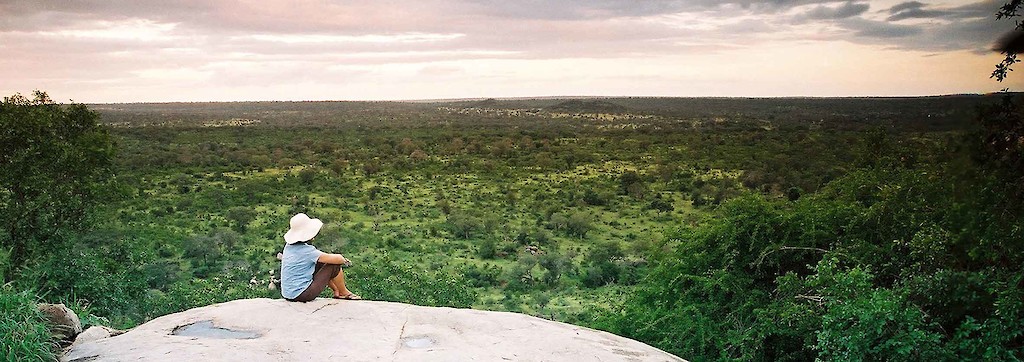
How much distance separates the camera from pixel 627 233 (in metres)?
38.4

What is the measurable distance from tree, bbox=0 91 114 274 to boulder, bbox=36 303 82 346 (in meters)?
15.8

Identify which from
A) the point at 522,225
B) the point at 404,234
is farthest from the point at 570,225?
the point at 404,234

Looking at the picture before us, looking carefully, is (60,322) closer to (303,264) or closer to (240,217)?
(303,264)

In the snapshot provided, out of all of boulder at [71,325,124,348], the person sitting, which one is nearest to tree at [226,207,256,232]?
boulder at [71,325,124,348]

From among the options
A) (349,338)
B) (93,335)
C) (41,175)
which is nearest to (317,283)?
(349,338)

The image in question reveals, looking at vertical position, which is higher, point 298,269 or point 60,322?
point 298,269

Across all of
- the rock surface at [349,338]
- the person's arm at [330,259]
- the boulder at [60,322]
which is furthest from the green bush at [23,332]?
the person's arm at [330,259]

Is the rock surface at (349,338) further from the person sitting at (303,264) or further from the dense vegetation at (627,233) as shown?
the dense vegetation at (627,233)

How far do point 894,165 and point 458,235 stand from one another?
2414cm

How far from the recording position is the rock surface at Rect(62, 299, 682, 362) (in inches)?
289

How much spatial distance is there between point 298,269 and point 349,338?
73.5 inches

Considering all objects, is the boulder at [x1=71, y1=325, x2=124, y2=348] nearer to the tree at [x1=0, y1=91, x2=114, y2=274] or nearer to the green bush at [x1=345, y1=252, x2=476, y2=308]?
the green bush at [x1=345, y1=252, x2=476, y2=308]

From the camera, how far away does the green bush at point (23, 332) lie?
7.31 metres

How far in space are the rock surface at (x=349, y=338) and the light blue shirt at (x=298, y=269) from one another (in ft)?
0.69
